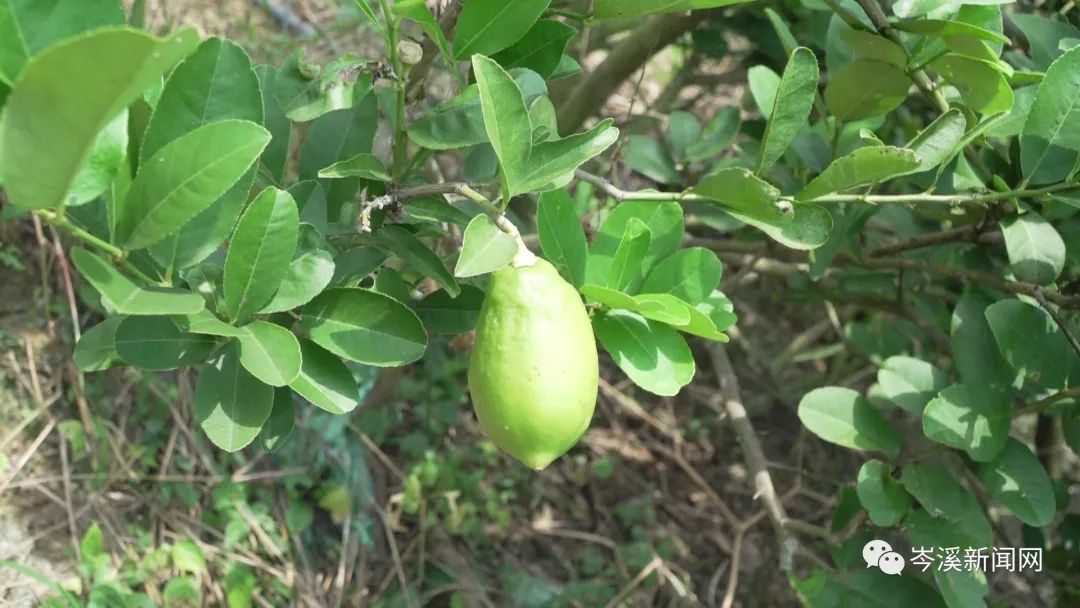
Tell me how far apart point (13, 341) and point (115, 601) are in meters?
0.61

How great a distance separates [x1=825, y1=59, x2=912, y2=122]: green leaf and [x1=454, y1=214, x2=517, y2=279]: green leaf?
1.87 ft

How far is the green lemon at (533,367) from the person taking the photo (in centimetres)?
70

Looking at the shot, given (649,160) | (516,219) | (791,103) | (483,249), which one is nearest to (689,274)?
(791,103)

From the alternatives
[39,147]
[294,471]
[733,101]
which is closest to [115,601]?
[294,471]

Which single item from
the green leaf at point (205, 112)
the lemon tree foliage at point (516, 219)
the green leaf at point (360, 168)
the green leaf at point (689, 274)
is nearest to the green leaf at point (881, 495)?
the lemon tree foliage at point (516, 219)

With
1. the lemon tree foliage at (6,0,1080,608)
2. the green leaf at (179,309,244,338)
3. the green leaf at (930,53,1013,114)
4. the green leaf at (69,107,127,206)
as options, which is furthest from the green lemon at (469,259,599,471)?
the green leaf at (930,53,1013,114)

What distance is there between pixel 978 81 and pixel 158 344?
874 mm

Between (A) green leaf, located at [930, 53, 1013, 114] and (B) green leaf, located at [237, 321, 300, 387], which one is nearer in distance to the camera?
(B) green leaf, located at [237, 321, 300, 387]

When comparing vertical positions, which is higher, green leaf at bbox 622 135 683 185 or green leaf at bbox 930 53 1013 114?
green leaf at bbox 930 53 1013 114

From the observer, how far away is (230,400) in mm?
767

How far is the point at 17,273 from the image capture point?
69.1 inches

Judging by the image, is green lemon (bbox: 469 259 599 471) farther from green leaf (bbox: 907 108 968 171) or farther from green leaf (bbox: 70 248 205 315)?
green leaf (bbox: 907 108 968 171)

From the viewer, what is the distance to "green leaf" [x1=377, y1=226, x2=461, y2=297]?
2.62ft

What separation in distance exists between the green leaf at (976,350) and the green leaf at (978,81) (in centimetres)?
33
